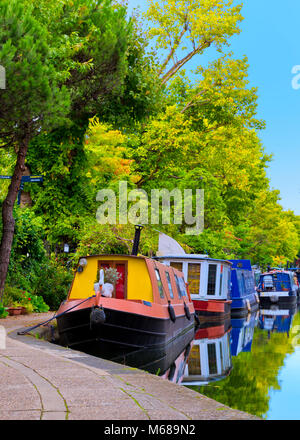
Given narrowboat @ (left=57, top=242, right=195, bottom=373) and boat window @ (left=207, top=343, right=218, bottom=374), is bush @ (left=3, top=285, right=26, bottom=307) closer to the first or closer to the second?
narrowboat @ (left=57, top=242, right=195, bottom=373)

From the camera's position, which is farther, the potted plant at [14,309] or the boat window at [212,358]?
the potted plant at [14,309]

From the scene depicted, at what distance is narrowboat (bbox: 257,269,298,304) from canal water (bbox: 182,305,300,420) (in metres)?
23.0

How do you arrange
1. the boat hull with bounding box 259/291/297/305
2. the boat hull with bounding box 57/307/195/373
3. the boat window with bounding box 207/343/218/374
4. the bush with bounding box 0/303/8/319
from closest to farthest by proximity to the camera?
the boat hull with bounding box 57/307/195/373 < the boat window with bounding box 207/343/218/374 < the bush with bounding box 0/303/8/319 < the boat hull with bounding box 259/291/297/305

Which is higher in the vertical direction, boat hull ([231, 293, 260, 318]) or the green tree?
the green tree

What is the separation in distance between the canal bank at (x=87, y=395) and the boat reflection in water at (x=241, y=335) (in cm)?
955

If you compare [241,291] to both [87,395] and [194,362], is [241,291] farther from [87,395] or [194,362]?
[87,395]

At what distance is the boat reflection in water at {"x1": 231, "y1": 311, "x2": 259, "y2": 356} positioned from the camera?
18.7 meters

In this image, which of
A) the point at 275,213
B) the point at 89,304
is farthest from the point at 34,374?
the point at 275,213

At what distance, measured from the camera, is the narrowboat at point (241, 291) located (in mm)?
33156

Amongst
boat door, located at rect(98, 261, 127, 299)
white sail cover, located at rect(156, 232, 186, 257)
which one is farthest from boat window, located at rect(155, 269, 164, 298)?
white sail cover, located at rect(156, 232, 186, 257)

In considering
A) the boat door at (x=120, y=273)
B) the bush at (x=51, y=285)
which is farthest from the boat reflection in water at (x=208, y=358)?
the bush at (x=51, y=285)

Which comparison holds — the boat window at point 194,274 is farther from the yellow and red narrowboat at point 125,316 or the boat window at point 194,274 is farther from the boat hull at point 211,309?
the yellow and red narrowboat at point 125,316
